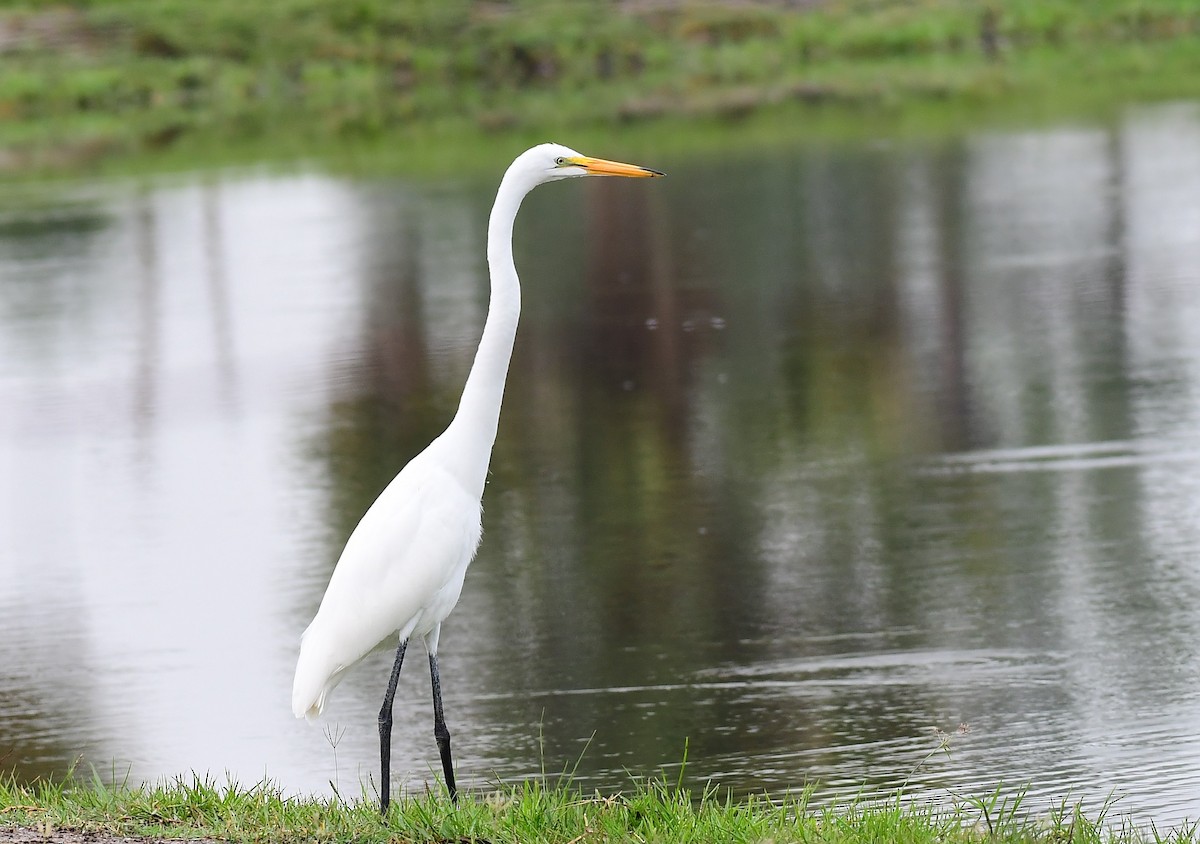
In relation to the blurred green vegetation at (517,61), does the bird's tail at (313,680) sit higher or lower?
lower

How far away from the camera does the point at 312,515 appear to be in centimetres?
990

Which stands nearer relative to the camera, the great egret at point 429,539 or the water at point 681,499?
the great egret at point 429,539

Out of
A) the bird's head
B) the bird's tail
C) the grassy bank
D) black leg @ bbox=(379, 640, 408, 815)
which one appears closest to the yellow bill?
the bird's head

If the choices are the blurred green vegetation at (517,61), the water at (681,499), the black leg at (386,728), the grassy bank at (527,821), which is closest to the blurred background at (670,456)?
the water at (681,499)

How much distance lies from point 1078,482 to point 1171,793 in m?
3.66

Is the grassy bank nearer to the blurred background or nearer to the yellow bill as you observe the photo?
the blurred background

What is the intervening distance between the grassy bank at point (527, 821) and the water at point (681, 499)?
692mm

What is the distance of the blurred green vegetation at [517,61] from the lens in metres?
32.5

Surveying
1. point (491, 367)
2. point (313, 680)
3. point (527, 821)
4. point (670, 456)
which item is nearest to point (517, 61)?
point (670, 456)

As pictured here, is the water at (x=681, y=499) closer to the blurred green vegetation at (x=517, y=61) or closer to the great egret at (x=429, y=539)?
the great egret at (x=429, y=539)

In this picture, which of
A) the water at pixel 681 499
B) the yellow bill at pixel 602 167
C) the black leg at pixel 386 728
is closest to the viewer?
the black leg at pixel 386 728

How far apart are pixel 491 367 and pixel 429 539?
57 cm

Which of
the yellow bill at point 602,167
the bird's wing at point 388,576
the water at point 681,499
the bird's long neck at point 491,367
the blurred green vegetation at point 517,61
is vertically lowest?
the water at point 681,499

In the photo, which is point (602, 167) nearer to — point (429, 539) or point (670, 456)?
point (429, 539)
